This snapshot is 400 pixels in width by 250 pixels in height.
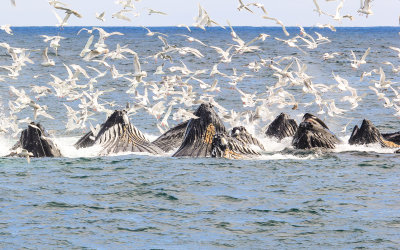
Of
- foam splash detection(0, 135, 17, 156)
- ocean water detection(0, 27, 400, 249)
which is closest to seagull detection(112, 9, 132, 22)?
ocean water detection(0, 27, 400, 249)

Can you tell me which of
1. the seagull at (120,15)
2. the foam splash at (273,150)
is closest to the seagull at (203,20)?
the seagull at (120,15)

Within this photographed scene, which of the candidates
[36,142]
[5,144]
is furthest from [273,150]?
[5,144]

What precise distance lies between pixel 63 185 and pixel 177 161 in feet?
11.8

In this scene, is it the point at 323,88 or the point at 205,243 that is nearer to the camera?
Answer: the point at 205,243

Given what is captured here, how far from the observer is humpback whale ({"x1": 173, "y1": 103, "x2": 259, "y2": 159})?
20688 millimetres

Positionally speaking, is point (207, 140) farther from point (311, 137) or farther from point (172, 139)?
point (311, 137)

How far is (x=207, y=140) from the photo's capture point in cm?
2103

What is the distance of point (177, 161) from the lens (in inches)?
810

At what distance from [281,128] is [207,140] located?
4036 mm

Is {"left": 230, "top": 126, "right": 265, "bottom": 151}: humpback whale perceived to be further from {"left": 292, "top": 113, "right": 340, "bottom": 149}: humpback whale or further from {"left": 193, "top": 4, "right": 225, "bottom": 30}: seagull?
{"left": 193, "top": 4, "right": 225, "bottom": 30}: seagull

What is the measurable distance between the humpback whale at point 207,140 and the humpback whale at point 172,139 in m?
1.42

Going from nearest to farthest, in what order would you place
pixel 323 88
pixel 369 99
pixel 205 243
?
pixel 205 243 < pixel 323 88 < pixel 369 99

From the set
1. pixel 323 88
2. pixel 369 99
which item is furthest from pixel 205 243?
pixel 369 99

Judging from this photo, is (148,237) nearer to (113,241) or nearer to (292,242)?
(113,241)
